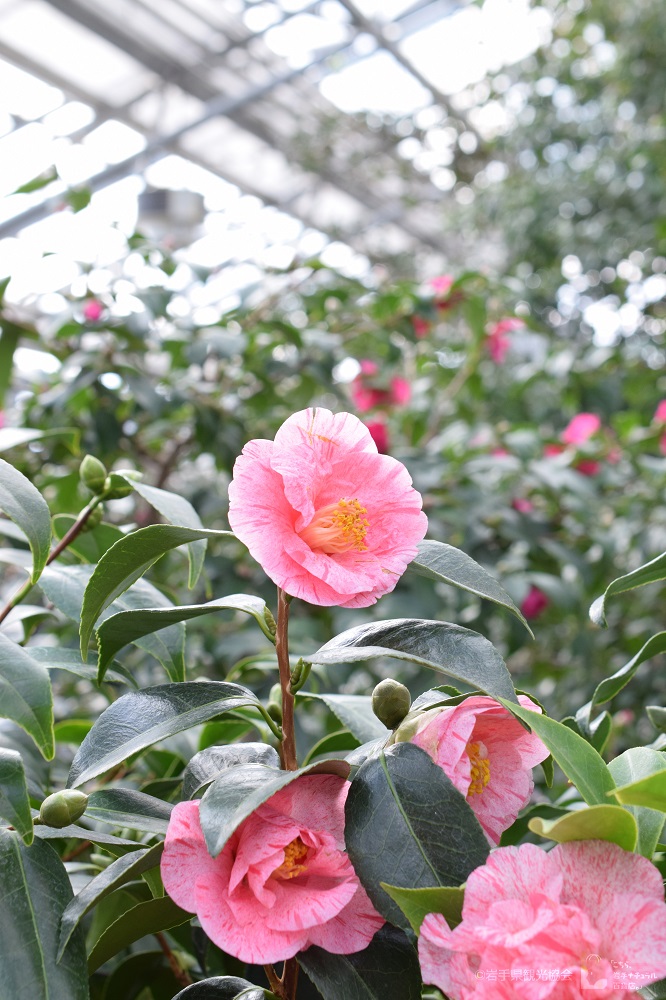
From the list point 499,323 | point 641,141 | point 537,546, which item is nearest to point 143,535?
point 537,546

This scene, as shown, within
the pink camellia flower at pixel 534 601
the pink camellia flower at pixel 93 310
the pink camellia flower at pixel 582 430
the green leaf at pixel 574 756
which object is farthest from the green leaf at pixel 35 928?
the pink camellia flower at pixel 582 430

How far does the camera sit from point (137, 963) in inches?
21.9

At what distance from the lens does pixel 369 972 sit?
0.39 m

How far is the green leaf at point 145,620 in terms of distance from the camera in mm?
445

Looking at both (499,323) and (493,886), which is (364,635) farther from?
(499,323)

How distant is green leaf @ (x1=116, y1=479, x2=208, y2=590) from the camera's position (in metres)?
0.52

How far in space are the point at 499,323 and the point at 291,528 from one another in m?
1.72

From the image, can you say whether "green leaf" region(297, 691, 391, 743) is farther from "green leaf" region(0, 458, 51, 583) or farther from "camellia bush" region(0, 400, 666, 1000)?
"green leaf" region(0, 458, 51, 583)

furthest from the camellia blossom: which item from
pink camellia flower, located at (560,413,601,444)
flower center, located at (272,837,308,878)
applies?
pink camellia flower, located at (560,413,601,444)

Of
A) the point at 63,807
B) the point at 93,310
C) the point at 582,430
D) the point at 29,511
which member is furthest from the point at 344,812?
the point at 582,430

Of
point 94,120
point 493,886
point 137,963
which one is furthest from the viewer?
point 94,120

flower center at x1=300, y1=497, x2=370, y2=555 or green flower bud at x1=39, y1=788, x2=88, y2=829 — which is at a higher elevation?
flower center at x1=300, y1=497, x2=370, y2=555

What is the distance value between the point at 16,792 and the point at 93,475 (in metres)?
0.26

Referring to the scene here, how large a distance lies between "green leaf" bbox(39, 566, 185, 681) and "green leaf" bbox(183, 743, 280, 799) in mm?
93
